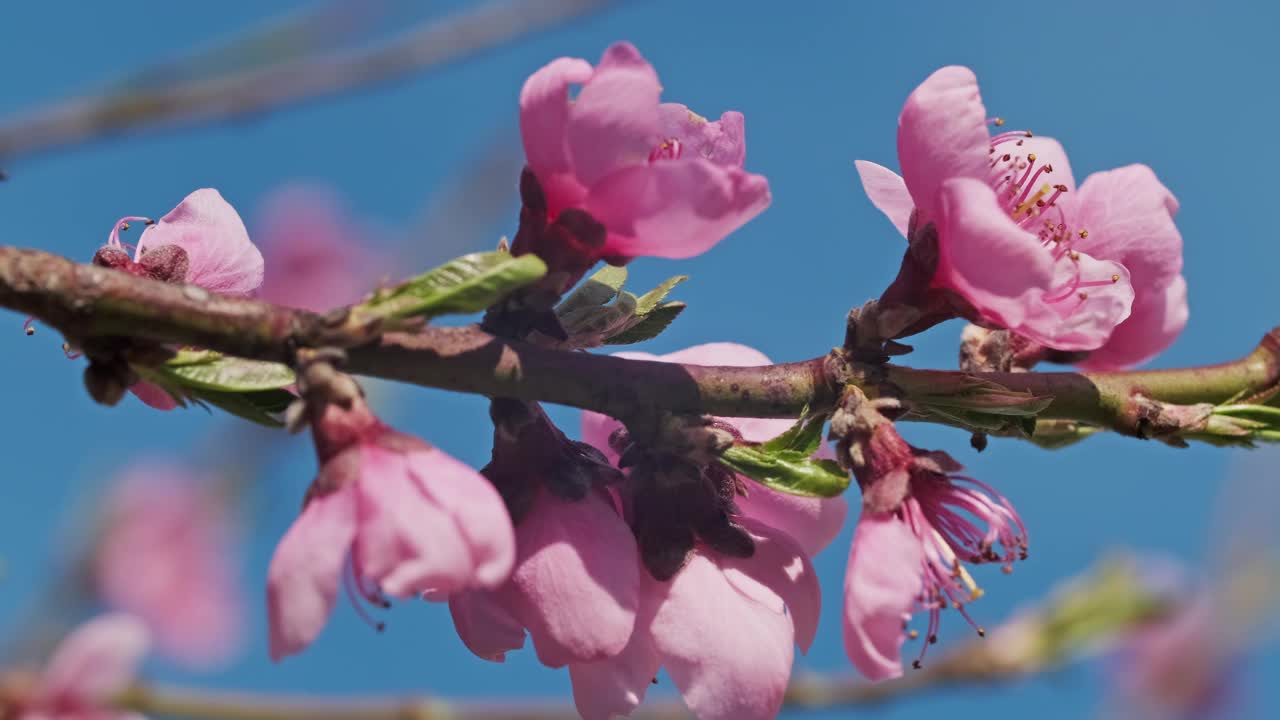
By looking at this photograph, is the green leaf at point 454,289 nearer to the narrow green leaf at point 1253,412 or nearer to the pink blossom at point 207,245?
the pink blossom at point 207,245

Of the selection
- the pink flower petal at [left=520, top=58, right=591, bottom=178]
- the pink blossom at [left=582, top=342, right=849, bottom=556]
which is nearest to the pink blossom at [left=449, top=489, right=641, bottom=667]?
the pink blossom at [left=582, top=342, right=849, bottom=556]

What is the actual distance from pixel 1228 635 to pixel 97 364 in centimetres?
602

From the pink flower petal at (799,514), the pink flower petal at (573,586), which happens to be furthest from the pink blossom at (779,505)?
the pink flower petal at (573,586)

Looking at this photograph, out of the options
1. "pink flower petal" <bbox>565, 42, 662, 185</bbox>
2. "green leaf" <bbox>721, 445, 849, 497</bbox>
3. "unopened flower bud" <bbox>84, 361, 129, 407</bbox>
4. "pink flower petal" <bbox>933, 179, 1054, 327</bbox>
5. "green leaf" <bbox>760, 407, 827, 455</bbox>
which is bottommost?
"green leaf" <bbox>721, 445, 849, 497</bbox>

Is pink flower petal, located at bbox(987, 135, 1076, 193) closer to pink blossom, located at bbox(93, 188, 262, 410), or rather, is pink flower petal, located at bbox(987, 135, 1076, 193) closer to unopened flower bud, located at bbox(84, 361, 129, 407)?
pink blossom, located at bbox(93, 188, 262, 410)

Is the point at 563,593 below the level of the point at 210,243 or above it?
below

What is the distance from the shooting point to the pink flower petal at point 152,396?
1.37 meters

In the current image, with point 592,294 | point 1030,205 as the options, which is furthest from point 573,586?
point 1030,205

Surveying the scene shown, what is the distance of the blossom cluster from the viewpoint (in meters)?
1.05

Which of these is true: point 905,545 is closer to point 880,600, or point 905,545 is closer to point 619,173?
point 880,600

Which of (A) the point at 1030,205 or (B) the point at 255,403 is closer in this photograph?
(B) the point at 255,403

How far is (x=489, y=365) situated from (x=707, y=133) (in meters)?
0.38

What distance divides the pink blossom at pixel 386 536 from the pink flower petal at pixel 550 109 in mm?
342

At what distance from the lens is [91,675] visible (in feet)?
5.95
